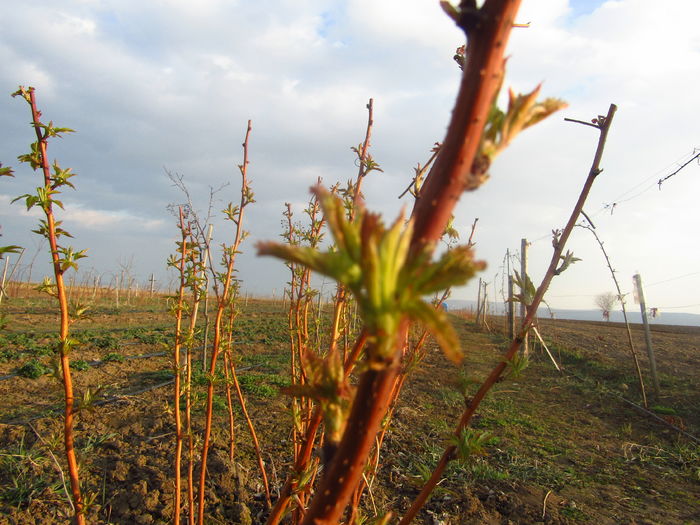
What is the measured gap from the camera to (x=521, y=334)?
117 centimetres

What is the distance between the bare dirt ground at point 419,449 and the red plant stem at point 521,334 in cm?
14

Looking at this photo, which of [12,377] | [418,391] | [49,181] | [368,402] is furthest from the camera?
[418,391]

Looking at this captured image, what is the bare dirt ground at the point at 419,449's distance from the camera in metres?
3.51

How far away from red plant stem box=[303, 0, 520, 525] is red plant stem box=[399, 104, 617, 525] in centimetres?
68

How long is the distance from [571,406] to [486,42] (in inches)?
329

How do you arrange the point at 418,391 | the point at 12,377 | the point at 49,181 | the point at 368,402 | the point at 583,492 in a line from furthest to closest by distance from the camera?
1. the point at 418,391
2. the point at 12,377
3. the point at 583,492
4. the point at 49,181
5. the point at 368,402

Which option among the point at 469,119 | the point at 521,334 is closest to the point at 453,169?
the point at 469,119

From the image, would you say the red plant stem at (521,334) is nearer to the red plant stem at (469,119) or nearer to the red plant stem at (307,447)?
the red plant stem at (307,447)

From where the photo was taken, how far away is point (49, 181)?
1718 millimetres

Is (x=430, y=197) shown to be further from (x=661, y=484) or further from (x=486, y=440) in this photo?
(x=661, y=484)

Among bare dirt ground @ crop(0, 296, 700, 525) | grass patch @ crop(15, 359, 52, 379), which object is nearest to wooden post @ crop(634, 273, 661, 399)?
bare dirt ground @ crop(0, 296, 700, 525)

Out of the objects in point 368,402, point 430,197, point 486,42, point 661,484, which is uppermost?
point 486,42

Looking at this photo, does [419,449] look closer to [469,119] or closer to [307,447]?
[307,447]

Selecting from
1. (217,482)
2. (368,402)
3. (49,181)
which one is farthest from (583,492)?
(49,181)
